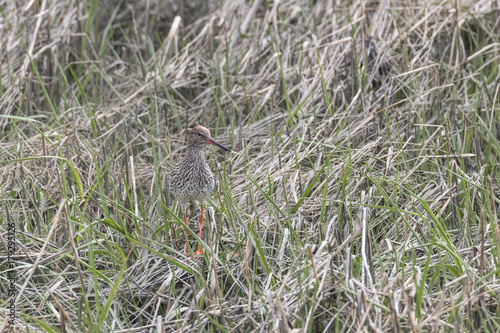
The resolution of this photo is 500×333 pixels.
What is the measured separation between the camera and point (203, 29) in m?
6.59

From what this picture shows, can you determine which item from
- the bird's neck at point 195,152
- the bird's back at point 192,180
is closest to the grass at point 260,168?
the bird's back at point 192,180

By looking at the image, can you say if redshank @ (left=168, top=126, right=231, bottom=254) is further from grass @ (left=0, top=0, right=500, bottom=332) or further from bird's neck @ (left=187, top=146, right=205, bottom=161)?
grass @ (left=0, top=0, right=500, bottom=332)

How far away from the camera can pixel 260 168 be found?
4.80 metres

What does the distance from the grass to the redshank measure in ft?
0.40

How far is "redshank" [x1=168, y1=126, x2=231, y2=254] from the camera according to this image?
4.24 meters

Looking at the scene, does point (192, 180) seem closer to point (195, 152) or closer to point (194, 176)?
point (194, 176)

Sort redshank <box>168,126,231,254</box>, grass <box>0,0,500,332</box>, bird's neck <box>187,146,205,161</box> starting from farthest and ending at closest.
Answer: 1. bird's neck <box>187,146,205,161</box>
2. redshank <box>168,126,231,254</box>
3. grass <box>0,0,500,332</box>

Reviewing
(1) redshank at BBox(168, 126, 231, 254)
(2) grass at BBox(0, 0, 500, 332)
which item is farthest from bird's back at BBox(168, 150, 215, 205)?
(2) grass at BBox(0, 0, 500, 332)

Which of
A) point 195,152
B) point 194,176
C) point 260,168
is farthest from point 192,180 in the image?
point 260,168

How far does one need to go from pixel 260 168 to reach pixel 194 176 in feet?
2.42

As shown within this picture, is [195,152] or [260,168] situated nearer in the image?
[195,152]

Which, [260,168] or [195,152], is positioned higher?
[195,152]

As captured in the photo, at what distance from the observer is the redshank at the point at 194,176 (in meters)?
4.24

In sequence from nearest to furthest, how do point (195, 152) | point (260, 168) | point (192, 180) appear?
point (192, 180)
point (195, 152)
point (260, 168)
